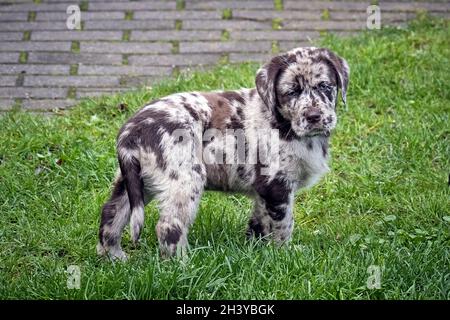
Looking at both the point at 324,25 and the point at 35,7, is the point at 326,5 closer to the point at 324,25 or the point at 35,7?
the point at 324,25

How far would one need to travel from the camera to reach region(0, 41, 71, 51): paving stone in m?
8.24

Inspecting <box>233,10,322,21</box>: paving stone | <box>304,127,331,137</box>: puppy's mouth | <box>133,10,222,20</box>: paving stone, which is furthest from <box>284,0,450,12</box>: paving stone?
<box>304,127,331,137</box>: puppy's mouth

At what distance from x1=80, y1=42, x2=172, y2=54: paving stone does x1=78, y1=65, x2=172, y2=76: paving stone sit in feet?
0.99

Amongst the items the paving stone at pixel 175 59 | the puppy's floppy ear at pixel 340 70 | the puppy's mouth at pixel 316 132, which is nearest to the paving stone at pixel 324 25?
the paving stone at pixel 175 59

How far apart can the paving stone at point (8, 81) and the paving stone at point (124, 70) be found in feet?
1.96

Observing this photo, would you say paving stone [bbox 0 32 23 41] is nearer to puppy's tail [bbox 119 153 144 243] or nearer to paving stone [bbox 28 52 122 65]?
paving stone [bbox 28 52 122 65]

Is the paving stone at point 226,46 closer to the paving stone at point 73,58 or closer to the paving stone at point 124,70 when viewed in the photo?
the paving stone at point 124,70

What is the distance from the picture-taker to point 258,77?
543cm

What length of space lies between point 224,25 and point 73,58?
1.62 metres

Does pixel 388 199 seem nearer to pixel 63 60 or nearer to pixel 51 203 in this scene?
pixel 51 203

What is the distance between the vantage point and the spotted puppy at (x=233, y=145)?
503cm

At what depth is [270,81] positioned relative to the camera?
536 cm

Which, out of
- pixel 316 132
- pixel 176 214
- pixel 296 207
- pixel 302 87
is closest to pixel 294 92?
pixel 302 87
